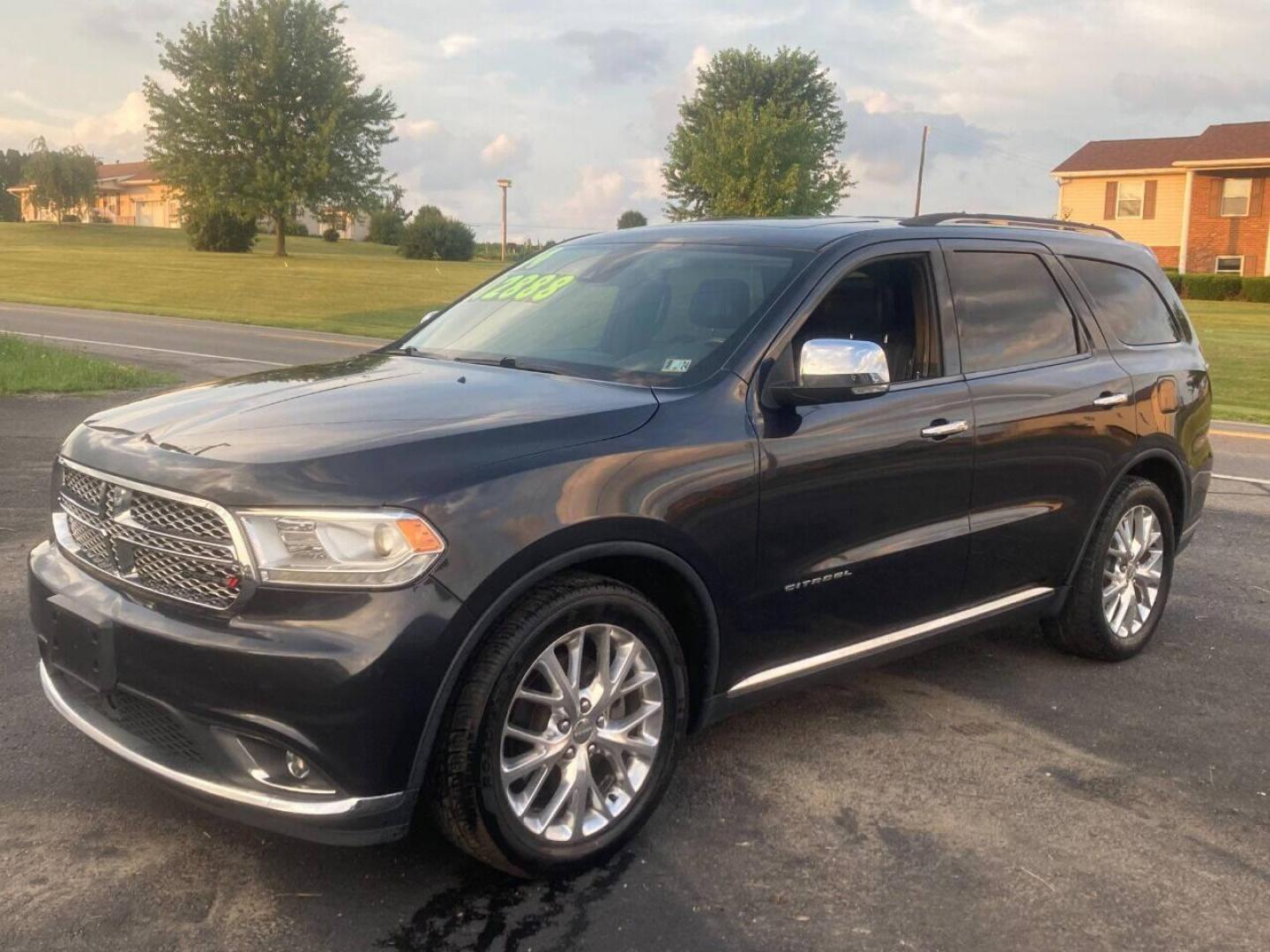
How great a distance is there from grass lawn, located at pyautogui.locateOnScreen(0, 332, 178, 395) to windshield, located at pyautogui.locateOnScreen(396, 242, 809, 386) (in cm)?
967

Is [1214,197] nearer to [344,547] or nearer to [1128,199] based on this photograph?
[1128,199]

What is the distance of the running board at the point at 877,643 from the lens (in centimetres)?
396

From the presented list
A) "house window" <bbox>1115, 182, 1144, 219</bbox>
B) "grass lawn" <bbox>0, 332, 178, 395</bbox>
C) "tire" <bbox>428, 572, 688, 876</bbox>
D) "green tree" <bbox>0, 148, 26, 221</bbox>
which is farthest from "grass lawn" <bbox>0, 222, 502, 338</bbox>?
"green tree" <bbox>0, 148, 26, 221</bbox>

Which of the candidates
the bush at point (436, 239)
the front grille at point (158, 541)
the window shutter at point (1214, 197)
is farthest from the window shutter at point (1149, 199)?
the front grille at point (158, 541)

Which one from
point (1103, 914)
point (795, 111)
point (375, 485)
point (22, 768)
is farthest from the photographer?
point (795, 111)

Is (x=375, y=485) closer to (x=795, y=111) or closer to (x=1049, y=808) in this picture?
(x=1049, y=808)

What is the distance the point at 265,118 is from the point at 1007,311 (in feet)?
194

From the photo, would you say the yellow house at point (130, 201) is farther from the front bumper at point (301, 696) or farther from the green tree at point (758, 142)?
the front bumper at point (301, 696)

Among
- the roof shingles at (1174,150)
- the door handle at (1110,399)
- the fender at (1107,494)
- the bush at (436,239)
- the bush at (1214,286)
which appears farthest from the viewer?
the bush at (436,239)

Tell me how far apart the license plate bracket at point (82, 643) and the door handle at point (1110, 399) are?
12.3 ft

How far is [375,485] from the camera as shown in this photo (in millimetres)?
3057

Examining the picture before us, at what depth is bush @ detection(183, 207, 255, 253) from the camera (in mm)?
59625

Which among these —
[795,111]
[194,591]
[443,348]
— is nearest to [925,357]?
[443,348]

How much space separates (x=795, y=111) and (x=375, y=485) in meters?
63.4
